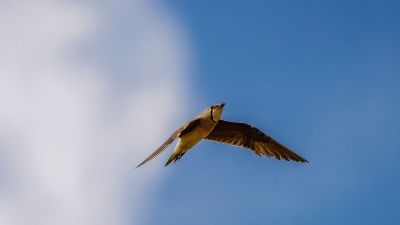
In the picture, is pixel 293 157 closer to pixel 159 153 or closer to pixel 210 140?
pixel 210 140

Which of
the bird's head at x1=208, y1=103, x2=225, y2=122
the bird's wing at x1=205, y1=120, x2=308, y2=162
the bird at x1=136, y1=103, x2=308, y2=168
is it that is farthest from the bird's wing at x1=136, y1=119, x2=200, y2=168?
the bird's wing at x1=205, y1=120, x2=308, y2=162

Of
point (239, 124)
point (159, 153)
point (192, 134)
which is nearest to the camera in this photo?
point (159, 153)

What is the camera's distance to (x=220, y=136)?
54.2 feet

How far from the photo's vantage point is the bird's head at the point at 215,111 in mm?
15055

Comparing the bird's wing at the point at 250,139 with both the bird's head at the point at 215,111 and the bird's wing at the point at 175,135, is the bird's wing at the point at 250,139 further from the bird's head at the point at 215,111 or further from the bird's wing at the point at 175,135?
the bird's wing at the point at 175,135

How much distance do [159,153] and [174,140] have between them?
64 centimetres

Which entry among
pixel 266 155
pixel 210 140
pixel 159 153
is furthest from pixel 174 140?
pixel 266 155

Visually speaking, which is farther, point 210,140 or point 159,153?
point 210,140

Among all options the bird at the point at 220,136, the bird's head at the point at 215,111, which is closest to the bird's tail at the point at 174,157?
the bird at the point at 220,136

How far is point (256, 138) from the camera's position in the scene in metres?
16.9

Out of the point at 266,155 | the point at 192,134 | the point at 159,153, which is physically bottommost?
the point at 159,153

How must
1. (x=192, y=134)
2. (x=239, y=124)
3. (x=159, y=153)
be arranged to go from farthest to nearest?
(x=239, y=124) < (x=192, y=134) < (x=159, y=153)

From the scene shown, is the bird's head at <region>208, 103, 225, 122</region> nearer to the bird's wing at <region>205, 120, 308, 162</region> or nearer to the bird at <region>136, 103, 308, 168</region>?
the bird at <region>136, 103, 308, 168</region>

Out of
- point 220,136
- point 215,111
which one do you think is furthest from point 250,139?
point 215,111
